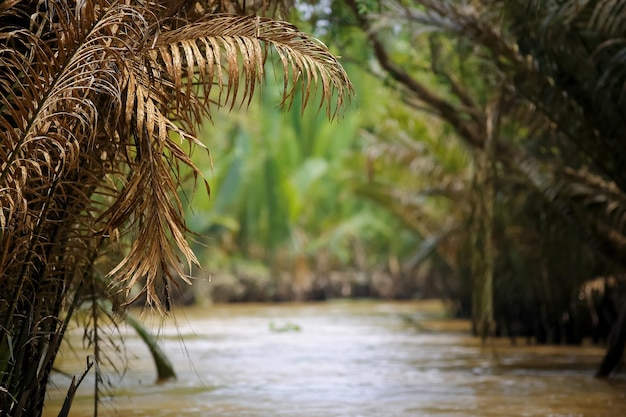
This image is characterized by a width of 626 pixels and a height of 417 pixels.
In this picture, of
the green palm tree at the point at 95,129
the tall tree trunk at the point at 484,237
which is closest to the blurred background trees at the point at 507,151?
the tall tree trunk at the point at 484,237

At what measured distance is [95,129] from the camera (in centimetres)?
398

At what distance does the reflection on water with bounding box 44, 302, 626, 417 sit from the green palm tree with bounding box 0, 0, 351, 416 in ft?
1.57

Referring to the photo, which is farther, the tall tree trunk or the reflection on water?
the tall tree trunk

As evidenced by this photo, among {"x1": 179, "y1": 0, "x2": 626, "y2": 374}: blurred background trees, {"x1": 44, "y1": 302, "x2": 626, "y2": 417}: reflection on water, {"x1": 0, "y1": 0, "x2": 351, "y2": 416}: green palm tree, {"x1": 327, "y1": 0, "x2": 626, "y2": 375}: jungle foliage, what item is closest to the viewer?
{"x1": 0, "y1": 0, "x2": 351, "y2": 416}: green palm tree

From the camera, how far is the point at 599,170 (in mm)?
9031

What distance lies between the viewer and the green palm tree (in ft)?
13.0

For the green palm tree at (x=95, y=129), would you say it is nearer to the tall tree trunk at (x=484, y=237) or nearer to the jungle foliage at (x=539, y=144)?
the jungle foliage at (x=539, y=144)

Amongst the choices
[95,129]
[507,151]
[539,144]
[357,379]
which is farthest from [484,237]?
[95,129]

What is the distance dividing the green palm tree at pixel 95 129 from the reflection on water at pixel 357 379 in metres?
0.48

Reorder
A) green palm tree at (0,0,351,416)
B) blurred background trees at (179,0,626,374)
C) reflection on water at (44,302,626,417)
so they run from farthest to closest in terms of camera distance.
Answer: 1. blurred background trees at (179,0,626,374)
2. reflection on water at (44,302,626,417)
3. green palm tree at (0,0,351,416)

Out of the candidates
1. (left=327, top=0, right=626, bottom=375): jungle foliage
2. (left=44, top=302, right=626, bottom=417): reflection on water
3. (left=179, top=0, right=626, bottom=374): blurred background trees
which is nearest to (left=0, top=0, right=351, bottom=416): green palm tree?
(left=44, top=302, right=626, bottom=417): reflection on water

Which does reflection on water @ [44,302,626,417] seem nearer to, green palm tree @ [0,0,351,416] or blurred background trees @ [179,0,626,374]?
green palm tree @ [0,0,351,416]

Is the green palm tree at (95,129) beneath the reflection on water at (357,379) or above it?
above

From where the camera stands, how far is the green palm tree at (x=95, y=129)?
13.0 feet
